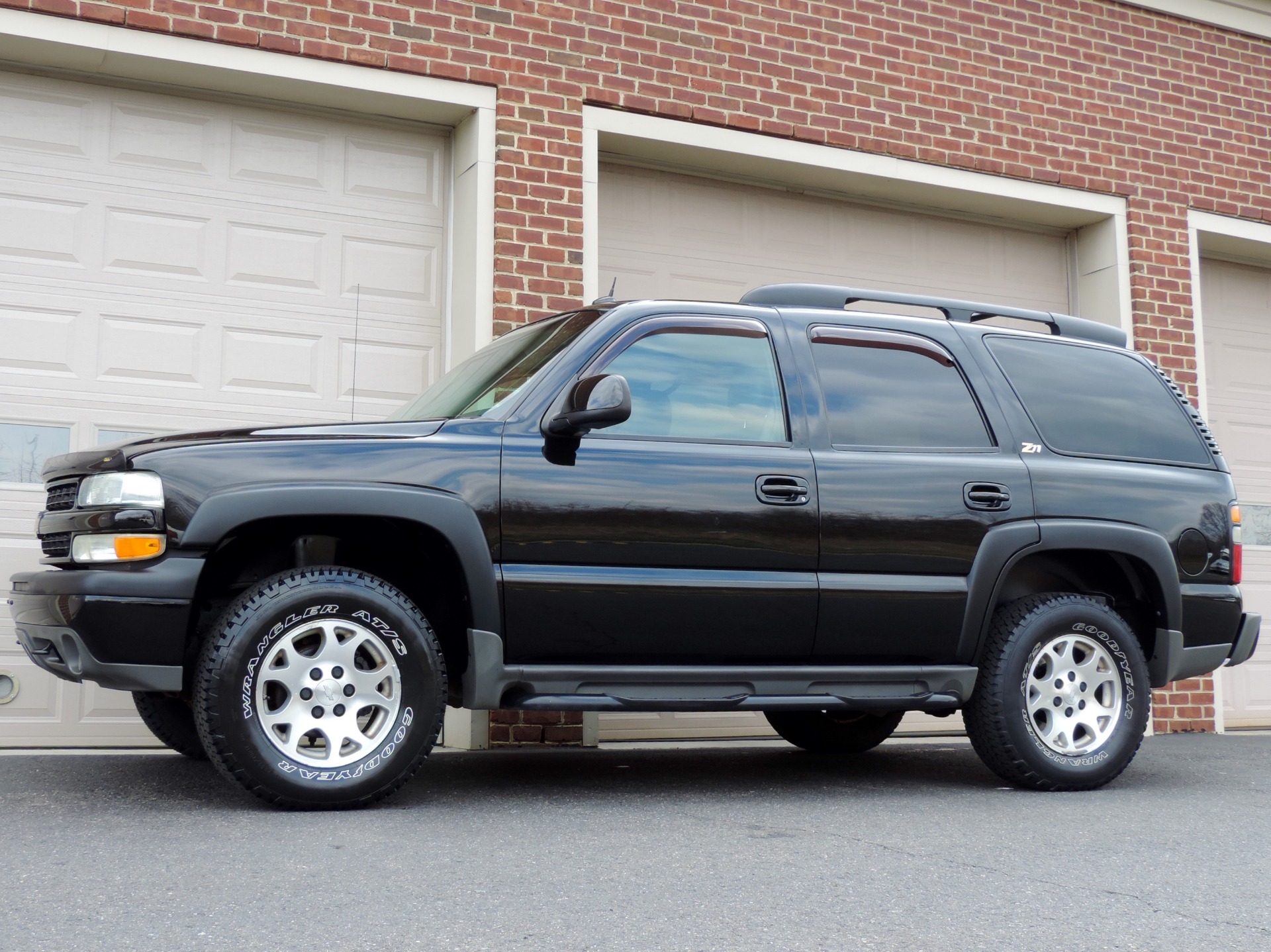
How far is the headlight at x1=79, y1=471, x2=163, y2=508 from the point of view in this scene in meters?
4.55

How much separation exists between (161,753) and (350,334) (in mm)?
2507

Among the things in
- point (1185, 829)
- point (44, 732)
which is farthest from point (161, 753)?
point (1185, 829)

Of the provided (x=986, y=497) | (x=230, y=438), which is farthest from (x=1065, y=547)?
(x=230, y=438)

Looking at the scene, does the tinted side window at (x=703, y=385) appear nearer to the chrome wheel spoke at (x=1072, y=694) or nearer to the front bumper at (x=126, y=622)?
the chrome wheel spoke at (x=1072, y=694)

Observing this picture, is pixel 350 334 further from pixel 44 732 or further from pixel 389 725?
pixel 389 725

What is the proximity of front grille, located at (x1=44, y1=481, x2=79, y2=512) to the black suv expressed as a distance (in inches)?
1.4

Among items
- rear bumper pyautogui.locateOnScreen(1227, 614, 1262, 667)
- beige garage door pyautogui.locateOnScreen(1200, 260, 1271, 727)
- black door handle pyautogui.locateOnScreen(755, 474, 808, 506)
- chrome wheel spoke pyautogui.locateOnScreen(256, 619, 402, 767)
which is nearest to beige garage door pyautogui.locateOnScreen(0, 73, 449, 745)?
chrome wheel spoke pyautogui.locateOnScreen(256, 619, 402, 767)

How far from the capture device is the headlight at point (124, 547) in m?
4.54

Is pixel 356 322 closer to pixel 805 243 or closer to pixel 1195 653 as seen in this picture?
pixel 805 243

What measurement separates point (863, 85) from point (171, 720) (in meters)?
6.17

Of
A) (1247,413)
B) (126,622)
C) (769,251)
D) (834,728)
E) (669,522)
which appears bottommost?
(834,728)

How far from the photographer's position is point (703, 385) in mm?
5391

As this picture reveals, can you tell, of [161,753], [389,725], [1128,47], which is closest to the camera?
[389,725]

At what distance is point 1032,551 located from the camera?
5.65 meters
